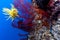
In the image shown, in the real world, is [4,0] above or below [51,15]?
above

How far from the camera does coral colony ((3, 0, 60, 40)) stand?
171 cm

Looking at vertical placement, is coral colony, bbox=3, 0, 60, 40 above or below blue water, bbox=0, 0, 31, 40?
below

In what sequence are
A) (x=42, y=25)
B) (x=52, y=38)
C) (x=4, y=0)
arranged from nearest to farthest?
1. (x=52, y=38)
2. (x=42, y=25)
3. (x=4, y=0)

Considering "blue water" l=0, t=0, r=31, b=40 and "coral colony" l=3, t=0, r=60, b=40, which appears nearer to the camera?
"coral colony" l=3, t=0, r=60, b=40

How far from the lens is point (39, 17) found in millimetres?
1859

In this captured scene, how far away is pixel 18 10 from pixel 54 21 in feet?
1.98

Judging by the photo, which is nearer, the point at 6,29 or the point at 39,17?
the point at 39,17

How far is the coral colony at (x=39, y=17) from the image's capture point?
1706 millimetres

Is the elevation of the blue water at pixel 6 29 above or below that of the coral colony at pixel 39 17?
above

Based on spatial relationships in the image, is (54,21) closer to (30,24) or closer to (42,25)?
(42,25)

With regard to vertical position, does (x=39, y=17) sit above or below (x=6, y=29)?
below

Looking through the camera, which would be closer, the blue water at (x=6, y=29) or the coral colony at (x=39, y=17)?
the coral colony at (x=39, y=17)

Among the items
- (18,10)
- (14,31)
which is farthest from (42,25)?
(14,31)

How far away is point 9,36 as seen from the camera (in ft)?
8.42
